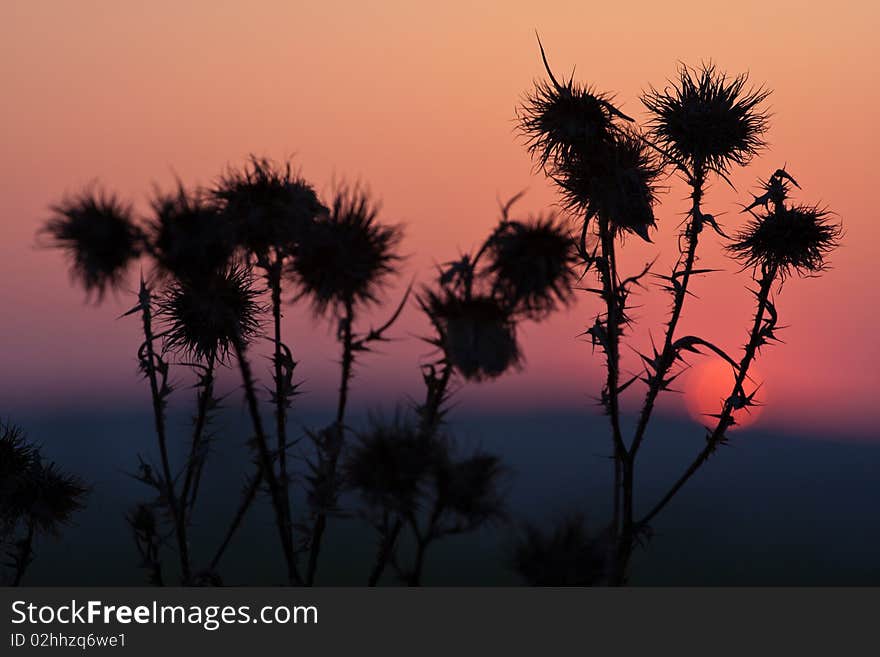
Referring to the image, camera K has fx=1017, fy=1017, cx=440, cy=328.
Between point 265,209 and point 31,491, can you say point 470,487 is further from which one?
point 31,491

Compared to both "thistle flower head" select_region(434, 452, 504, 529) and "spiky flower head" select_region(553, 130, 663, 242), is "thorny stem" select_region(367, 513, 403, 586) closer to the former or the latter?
"thistle flower head" select_region(434, 452, 504, 529)

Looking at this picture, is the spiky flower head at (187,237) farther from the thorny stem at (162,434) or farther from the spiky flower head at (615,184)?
the spiky flower head at (615,184)

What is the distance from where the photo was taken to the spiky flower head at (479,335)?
26.2 ft

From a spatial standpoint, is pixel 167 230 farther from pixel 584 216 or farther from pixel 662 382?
pixel 662 382

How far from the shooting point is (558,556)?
359 inches

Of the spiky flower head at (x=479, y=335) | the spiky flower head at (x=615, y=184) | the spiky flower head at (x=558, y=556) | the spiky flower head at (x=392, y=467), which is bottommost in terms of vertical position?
the spiky flower head at (x=558, y=556)

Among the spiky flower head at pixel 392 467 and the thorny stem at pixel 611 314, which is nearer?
the spiky flower head at pixel 392 467

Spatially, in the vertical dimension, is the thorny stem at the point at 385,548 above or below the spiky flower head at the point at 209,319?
below

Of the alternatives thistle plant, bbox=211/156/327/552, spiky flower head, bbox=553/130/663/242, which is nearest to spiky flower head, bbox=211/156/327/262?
thistle plant, bbox=211/156/327/552

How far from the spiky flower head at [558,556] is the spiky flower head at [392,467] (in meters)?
1.72

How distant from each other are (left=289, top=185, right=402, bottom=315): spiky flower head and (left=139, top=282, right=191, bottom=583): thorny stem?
158cm

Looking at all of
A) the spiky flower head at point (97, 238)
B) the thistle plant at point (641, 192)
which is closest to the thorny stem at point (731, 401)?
the thistle plant at point (641, 192)

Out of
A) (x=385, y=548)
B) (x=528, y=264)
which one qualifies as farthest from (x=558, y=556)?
(x=528, y=264)

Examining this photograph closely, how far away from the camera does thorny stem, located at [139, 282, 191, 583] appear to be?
9594 millimetres
